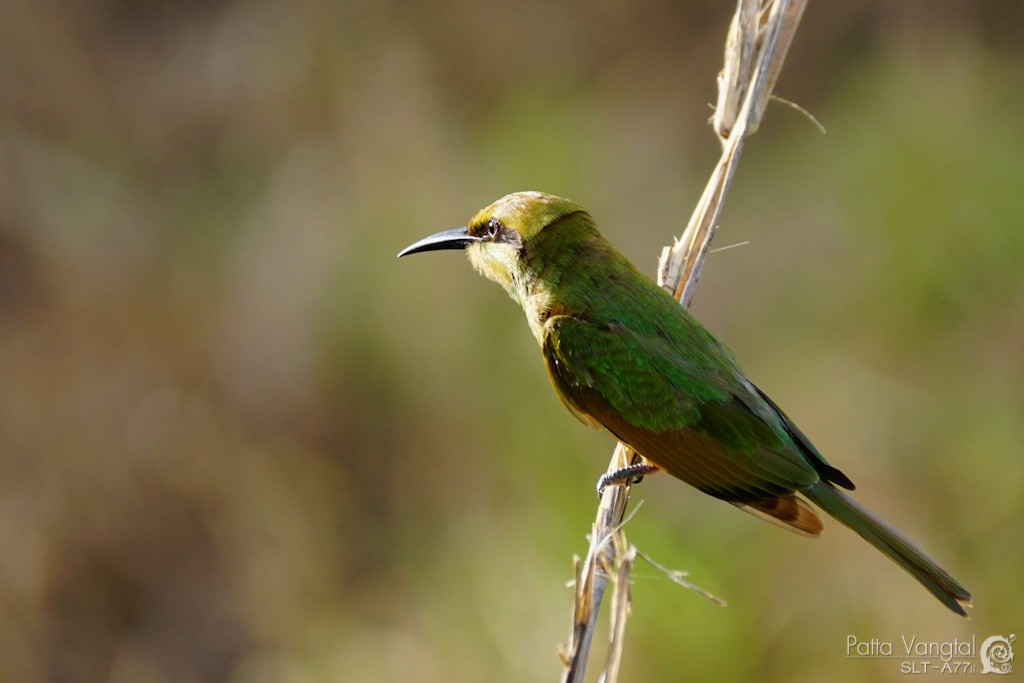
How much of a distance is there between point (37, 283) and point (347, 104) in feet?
5.45

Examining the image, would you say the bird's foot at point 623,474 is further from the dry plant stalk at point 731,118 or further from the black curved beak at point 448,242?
the black curved beak at point 448,242

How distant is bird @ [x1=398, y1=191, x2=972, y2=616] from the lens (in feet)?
8.25

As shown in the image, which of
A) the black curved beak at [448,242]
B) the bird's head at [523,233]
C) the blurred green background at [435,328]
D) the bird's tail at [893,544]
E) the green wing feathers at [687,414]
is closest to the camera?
the bird's tail at [893,544]

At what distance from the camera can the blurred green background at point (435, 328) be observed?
402 centimetres

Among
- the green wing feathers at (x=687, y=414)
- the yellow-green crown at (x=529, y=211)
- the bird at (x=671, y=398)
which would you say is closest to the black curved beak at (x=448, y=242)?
the yellow-green crown at (x=529, y=211)

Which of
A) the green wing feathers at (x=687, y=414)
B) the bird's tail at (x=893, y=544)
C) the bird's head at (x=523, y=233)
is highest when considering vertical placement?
the bird's head at (x=523, y=233)

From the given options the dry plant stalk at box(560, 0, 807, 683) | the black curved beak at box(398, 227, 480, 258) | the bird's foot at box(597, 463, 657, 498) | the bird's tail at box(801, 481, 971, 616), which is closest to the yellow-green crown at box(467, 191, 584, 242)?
the black curved beak at box(398, 227, 480, 258)

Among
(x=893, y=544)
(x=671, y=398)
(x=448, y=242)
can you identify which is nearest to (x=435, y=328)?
(x=448, y=242)

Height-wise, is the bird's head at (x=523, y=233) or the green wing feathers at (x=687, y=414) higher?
the bird's head at (x=523, y=233)

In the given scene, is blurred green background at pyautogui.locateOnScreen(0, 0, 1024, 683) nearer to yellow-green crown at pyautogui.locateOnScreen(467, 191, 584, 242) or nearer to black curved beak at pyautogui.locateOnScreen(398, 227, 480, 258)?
black curved beak at pyautogui.locateOnScreen(398, 227, 480, 258)

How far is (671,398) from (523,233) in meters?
0.61

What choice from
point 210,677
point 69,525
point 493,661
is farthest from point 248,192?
point 493,661

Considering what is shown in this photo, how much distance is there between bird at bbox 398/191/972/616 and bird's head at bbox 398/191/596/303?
0.07 meters

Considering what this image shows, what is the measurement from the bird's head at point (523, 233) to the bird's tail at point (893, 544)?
2.86 ft
